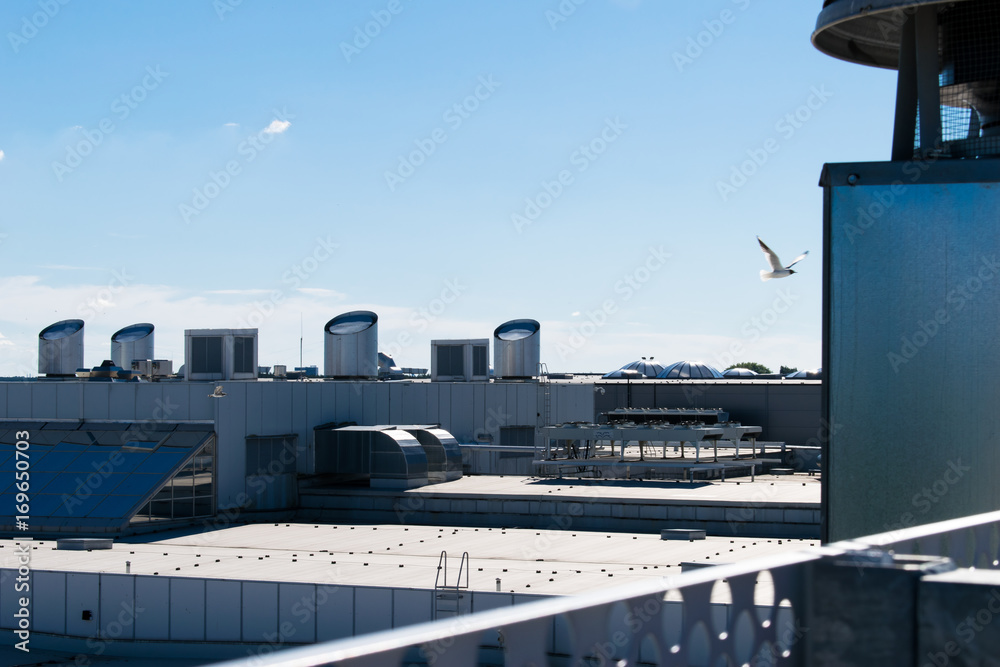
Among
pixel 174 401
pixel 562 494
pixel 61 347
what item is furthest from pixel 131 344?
pixel 562 494

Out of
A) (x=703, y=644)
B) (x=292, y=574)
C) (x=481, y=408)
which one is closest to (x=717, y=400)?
(x=481, y=408)

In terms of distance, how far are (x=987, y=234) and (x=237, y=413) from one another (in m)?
19.9

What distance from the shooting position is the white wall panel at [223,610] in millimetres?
16875

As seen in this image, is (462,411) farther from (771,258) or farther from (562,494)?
(771,258)

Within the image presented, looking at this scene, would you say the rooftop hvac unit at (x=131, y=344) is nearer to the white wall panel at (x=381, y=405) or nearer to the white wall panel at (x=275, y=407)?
the white wall panel at (x=381, y=405)

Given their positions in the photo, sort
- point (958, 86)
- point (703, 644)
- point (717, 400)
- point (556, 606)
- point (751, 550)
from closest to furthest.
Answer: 1. point (556, 606)
2. point (703, 644)
3. point (958, 86)
4. point (751, 550)
5. point (717, 400)

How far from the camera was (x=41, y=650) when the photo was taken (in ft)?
58.5

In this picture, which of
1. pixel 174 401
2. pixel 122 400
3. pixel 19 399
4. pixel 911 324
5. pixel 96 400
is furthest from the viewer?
pixel 19 399

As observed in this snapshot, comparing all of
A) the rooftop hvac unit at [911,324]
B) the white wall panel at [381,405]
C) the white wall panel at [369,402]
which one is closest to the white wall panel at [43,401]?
the white wall panel at [369,402]

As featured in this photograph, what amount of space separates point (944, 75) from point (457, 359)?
25969mm

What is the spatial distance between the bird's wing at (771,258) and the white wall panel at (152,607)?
36.1 ft

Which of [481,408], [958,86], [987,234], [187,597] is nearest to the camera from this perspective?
[987,234]

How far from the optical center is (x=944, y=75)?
1154 centimetres

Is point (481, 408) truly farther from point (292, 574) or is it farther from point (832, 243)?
point (832, 243)
